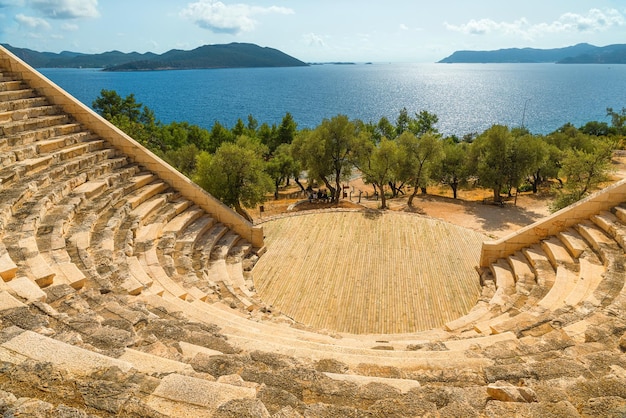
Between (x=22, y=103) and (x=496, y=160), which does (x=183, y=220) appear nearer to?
(x=22, y=103)

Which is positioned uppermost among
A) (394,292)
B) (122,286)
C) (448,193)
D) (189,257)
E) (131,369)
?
(131,369)

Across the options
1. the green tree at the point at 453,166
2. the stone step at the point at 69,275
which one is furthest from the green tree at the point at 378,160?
the stone step at the point at 69,275

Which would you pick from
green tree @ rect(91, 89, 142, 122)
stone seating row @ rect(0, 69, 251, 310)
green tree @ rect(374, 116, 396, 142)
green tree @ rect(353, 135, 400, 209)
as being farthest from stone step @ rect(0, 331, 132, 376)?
green tree @ rect(374, 116, 396, 142)

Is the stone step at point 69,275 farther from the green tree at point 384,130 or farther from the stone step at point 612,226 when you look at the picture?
the green tree at point 384,130

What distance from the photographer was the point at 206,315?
303 inches

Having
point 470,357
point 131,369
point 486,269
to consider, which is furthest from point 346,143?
point 131,369

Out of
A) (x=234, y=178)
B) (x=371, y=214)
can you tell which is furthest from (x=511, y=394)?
(x=234, y=178)

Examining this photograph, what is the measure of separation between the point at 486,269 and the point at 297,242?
7404 millimetres

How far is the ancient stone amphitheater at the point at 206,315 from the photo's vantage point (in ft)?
12.1

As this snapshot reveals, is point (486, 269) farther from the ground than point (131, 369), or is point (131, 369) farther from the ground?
point (131, 369)

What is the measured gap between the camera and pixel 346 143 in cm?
2620

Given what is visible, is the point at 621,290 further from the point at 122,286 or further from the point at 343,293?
the point at 122,286

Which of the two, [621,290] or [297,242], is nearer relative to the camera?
[621,290]

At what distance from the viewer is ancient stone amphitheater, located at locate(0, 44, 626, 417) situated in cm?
368
